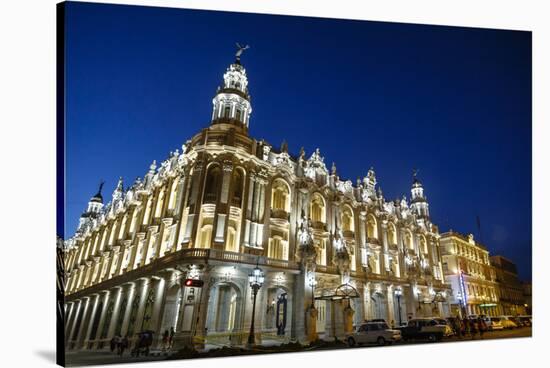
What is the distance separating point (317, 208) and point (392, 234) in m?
9.01

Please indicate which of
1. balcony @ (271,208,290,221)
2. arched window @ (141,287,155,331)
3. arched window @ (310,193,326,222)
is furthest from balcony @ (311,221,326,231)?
arched window @ (141,287,155,331)

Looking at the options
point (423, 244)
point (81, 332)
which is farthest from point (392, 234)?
point (81, 332)

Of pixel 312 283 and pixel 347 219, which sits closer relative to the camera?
pixel 312 283

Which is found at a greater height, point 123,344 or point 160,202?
point 160,202

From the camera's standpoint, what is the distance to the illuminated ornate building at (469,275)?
31.4m

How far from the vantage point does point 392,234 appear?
31.9m

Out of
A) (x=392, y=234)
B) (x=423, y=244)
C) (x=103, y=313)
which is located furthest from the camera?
(x=423, y=244)

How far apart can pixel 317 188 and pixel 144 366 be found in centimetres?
1640

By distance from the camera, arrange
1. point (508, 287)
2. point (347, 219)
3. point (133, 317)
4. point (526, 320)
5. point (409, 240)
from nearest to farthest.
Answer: point (133, 317) → point (526, 320) → point (508, 287) → point (347, 219) → point (409, 240)

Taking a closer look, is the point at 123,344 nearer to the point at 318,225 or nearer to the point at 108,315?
the point at 108,315

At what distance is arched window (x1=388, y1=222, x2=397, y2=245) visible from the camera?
31.4m

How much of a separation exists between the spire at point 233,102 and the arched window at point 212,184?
341cm

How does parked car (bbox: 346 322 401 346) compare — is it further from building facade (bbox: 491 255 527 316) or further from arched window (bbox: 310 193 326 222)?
building facade (bbox: 491 255 527 316)

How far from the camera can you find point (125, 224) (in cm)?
2753
